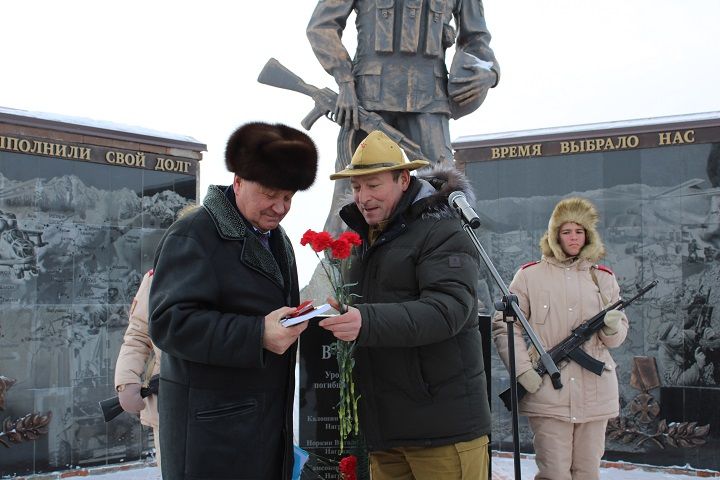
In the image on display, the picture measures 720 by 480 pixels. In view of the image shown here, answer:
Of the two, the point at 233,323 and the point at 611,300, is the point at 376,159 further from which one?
the point at 611,300

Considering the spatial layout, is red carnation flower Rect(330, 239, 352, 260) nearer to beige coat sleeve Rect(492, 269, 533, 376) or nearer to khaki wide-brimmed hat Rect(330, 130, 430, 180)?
khaki wide-brimmed hat Rect(330, 130, 430, 180)

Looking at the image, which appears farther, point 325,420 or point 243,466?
point 325,420

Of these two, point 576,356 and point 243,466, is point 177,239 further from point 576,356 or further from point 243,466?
point 576,356

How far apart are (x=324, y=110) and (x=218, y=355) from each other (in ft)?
10.7

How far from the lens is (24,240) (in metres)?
6.69

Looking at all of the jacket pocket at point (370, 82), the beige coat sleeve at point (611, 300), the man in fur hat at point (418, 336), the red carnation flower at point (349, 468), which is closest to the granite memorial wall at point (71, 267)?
the jacket pocket at point (370, 82)

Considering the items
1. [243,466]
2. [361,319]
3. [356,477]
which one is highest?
[361,319]

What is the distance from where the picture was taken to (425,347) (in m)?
2.56

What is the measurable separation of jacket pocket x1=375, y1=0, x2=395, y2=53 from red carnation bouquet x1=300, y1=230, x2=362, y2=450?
2.75m

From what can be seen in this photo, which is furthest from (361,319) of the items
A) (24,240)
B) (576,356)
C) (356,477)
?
(24,240)

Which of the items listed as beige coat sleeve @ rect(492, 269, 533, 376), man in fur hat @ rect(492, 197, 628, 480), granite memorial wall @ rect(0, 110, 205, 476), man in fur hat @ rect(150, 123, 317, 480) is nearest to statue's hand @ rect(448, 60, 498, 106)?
man in fur hat @ rect(492, 197, 628, 480)

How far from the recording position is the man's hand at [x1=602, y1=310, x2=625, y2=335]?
3977 millimetres

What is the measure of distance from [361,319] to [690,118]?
20.3ft

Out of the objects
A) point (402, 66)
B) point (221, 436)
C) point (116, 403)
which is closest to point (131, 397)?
point (116, 403)
